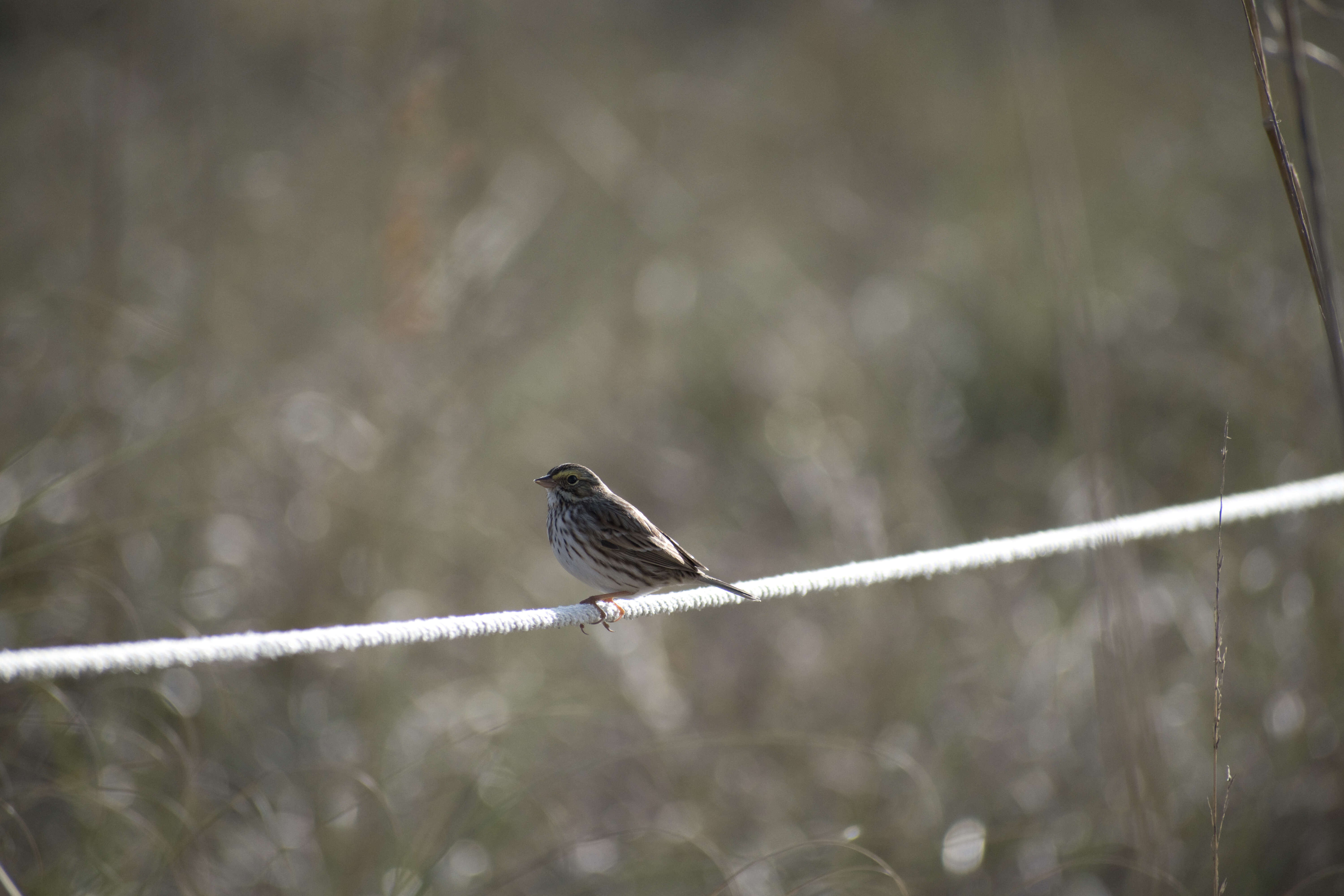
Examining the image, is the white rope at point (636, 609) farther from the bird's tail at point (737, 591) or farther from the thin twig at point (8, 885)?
the thin twig at point (8, 885)

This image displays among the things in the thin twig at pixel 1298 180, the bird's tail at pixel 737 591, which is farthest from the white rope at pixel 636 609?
the thin twig at pixel 1298 180

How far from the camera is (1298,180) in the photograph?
1737mm

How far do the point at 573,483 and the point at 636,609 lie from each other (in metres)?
1.09

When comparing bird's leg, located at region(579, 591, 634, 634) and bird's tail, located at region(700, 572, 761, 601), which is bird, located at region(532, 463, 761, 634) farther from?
bird's tail, located at region(700, 572, 761, 601)

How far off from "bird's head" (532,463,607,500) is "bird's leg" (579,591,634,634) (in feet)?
1.04

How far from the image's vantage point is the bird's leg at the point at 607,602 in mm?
2039

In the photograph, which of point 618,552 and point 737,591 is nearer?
point 737,591

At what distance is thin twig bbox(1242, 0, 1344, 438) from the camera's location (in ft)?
5.29

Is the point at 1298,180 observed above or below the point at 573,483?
below

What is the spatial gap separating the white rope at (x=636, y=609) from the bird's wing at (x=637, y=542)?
24 centimetres

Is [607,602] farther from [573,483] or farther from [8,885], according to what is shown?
[8,885]

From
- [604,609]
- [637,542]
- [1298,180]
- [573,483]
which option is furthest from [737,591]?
[1298,180]

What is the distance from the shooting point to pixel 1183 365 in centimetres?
459

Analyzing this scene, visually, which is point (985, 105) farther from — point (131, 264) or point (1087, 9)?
point (131, 264)
